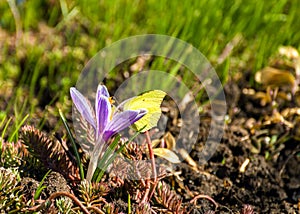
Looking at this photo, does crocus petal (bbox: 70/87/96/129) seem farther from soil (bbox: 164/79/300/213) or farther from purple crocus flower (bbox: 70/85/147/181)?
soil (bbox: 164/79/300/213)

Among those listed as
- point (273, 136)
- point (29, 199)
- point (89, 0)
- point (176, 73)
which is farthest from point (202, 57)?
point (29, 199)

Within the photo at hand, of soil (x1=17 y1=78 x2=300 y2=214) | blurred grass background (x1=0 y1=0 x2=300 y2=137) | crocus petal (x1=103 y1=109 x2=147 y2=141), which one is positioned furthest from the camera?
blurred grass background (x1=0 y1=0 x2=300 y2=137)

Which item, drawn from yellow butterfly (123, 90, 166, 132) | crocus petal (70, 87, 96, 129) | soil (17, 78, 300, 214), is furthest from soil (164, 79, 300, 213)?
crocus petal (70, 87, 96, 129)

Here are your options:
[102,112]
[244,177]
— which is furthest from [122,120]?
[244,177]

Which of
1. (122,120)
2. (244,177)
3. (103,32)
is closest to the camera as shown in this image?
(122,120)

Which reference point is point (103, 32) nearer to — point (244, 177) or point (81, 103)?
point (244, 177)

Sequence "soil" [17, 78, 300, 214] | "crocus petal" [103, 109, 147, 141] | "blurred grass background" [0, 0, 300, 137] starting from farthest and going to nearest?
"blurred grass background" [0, 0, 300, 137] < "soil" [17, 78, 300, 214] < "crocus petal" [103, 109, 147, 141]

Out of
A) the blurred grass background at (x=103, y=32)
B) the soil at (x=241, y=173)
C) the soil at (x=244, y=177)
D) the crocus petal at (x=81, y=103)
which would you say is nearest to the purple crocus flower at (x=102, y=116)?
the crocus petal at (x=81, y=103)
